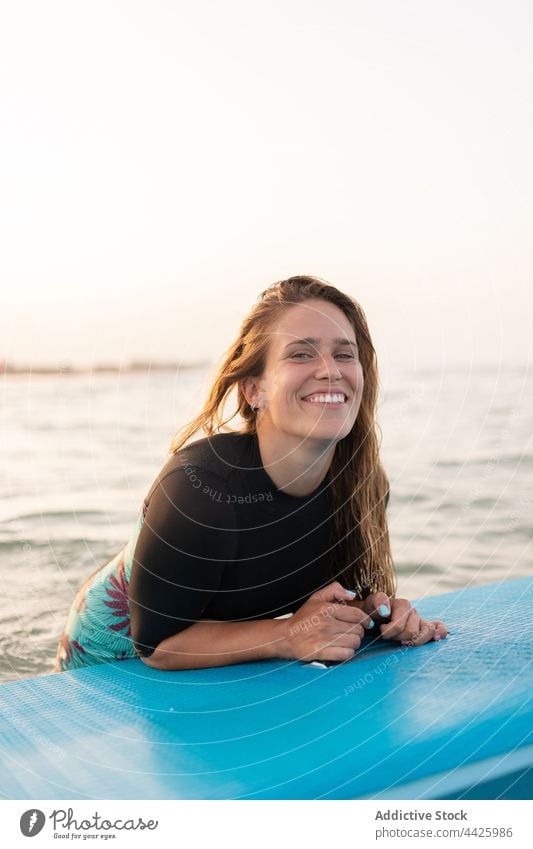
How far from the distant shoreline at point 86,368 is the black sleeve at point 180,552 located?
0.39m

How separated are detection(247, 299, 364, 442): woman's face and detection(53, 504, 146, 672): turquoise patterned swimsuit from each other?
373mm

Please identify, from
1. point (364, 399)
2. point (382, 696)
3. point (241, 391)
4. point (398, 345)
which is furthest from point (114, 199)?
point (382, 696)

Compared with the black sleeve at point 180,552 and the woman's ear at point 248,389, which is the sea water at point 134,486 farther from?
the black sleeve at point 180,552

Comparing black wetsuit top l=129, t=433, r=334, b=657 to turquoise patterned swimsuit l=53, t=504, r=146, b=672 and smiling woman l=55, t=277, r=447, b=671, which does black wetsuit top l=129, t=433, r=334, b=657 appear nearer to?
smiling woman l=55, t=277, r=447, b=671

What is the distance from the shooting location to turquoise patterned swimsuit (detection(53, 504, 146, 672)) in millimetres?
1840

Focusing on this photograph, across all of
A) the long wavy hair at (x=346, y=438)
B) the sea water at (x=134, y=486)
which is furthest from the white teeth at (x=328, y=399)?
the sea water at (x=134, y=486)

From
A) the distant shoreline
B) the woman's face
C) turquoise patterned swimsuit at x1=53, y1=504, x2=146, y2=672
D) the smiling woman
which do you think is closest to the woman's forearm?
the smiling woman

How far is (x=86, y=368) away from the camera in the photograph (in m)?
2.11

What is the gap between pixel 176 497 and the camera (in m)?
1.60

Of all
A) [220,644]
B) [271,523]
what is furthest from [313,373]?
[220,644]

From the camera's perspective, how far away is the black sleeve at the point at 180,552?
1.58 metres

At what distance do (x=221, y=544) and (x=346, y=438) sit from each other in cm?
40

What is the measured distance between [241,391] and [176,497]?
0.31m

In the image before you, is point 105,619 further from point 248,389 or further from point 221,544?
point 248,389
